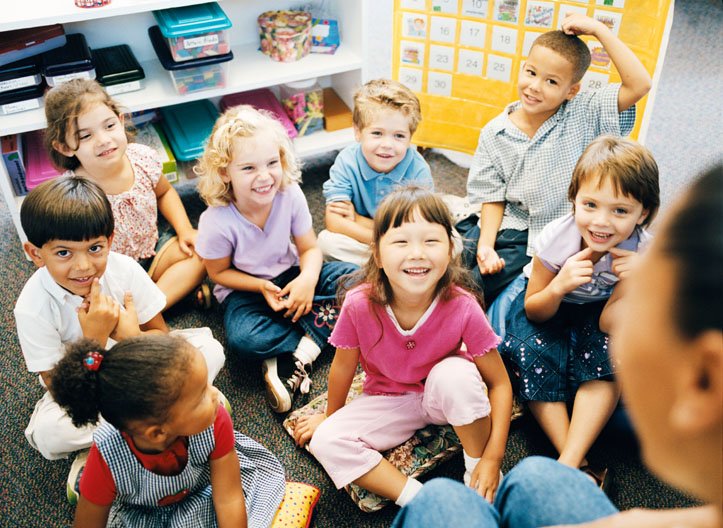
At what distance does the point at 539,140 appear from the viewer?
169 cm

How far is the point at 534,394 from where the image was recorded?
1409mm

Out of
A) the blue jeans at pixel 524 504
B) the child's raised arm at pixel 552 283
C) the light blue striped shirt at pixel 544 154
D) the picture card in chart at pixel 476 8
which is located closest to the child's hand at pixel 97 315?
the blue jeans at pixel 524 504

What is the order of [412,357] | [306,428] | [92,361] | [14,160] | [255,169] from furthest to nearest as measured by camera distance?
[14,160], [255,169], [306,428], [412,357], [92,361]

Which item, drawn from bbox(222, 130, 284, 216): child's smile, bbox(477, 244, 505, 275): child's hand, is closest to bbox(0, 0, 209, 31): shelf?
bbox(222, 130, 284, 216): child's smile

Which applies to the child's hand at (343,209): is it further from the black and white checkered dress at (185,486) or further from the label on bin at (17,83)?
→ the label on bin at (17,83)

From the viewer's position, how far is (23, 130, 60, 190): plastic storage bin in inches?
73.9

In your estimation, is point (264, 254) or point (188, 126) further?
point (188, 126)

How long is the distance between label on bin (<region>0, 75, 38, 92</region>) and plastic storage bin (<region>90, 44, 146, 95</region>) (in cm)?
18

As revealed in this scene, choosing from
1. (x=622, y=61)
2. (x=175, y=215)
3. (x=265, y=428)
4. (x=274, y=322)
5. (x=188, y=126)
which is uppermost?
(x=622, y=61)

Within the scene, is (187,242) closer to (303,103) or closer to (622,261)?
(303,103)

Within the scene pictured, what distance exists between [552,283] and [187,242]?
98 cm

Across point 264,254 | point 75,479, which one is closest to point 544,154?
point 264,254

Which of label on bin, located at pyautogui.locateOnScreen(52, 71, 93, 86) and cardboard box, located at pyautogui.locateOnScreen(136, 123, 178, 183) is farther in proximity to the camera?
cardboard box, located at pyautogui.locateOnScreen(136, 123, 178, 183)

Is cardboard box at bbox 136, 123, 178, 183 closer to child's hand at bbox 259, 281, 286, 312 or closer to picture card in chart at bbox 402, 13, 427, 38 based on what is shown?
child's hand at bbox 259, 281, 286, 312
